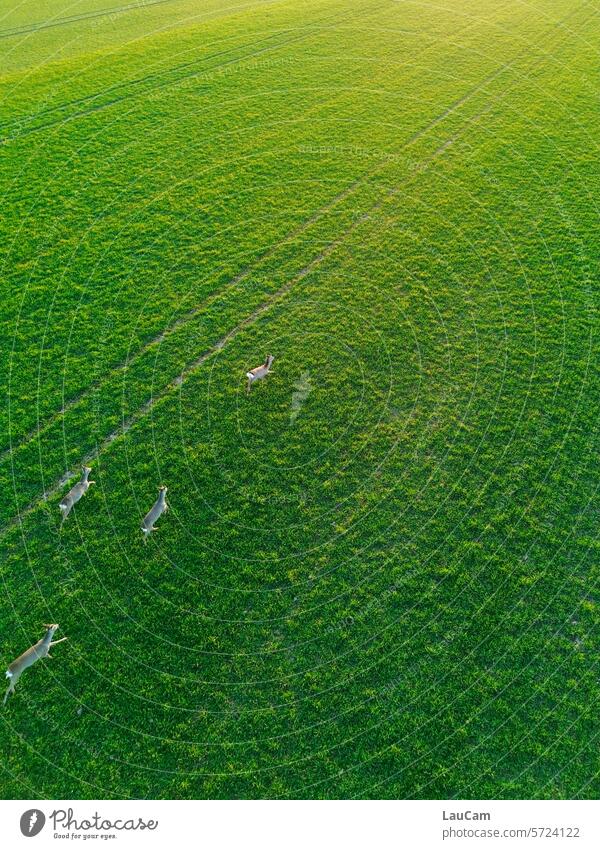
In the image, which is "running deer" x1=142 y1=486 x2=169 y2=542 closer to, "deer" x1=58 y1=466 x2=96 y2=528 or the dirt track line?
"deer" x1=58 y1=466 x2=96 y2=528

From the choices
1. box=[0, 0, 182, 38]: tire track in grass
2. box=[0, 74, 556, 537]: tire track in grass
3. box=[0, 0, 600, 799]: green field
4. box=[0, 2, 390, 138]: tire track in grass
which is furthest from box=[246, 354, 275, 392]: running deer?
box=[0, 0, 182, 38]: tire track in grass

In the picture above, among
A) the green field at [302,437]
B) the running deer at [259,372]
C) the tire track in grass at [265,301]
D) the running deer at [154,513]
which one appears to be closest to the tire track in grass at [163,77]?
the green field at [302,437]

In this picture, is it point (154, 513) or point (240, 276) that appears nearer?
point (154, 513)

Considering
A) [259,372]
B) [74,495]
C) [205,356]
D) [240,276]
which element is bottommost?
[74,495]

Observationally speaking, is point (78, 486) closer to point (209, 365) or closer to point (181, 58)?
point (209, 365)

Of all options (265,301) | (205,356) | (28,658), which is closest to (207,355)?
(205,356)
